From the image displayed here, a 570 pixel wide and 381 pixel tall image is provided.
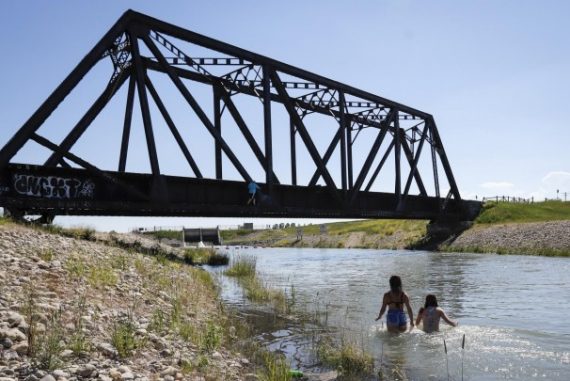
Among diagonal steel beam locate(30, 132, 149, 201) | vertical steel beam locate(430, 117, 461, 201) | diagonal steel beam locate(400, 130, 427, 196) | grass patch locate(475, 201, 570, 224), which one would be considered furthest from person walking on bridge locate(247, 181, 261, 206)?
grass patch locate(475, 201, 570, 224)

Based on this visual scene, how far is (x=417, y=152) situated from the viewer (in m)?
53.9

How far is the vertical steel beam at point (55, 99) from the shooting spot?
2224cm

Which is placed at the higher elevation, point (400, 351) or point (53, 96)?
point (53, 96)

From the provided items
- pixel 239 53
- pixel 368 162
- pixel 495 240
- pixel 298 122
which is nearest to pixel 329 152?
pixel 368 162

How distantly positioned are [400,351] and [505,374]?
96.7 inches

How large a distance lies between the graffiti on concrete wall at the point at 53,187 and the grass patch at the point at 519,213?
2031 inches

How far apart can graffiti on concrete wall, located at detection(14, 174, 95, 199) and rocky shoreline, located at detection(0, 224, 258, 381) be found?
8362mm

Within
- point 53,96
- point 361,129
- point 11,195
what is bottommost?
point 11,195

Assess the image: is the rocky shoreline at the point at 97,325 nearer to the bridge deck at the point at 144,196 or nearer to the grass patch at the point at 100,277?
the grass patch at the point at 100,277

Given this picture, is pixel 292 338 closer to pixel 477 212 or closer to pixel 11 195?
pixel 11 195

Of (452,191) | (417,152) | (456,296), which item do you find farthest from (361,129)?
(456,296)

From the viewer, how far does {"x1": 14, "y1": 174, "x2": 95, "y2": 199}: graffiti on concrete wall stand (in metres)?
22.5

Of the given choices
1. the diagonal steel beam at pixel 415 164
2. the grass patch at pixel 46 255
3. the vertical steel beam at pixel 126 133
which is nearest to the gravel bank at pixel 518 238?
the diagonal steel beam at pixel 415 164

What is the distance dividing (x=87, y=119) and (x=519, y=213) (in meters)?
56.4
